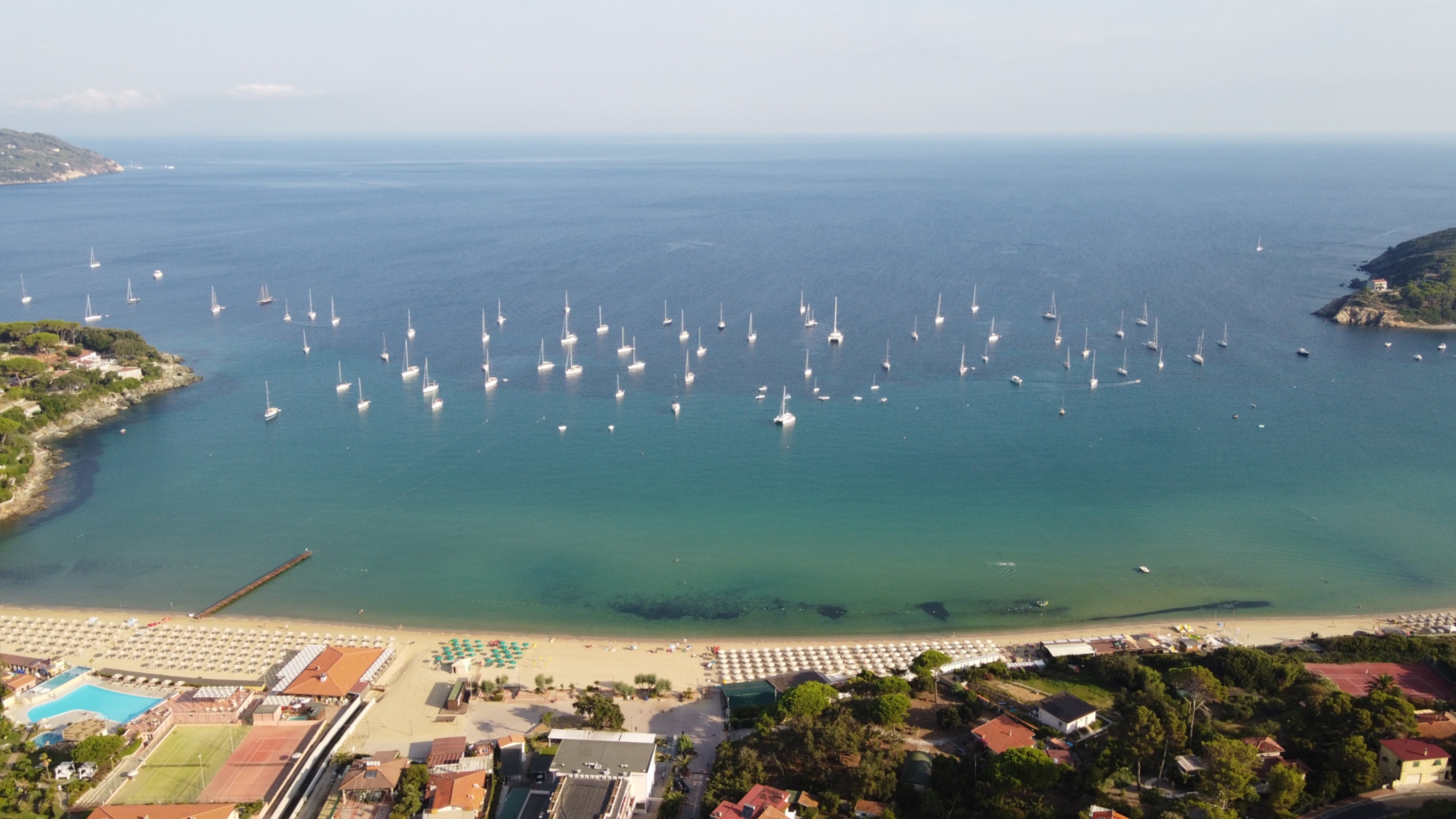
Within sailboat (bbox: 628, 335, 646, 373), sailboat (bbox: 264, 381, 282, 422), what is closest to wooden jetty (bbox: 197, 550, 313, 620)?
sailboat (bbox: 264, 381, 282, 422)

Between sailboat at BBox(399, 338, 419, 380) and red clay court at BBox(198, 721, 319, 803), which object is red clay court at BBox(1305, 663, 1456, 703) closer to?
red clay court at BBox(198, 721, 319, 803)

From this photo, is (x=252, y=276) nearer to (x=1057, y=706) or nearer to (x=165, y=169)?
(x=1057, y=706)

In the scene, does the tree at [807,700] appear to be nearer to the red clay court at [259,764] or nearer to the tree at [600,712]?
the tree at [600,712]

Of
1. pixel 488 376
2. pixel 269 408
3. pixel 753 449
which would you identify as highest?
pixel 488 376

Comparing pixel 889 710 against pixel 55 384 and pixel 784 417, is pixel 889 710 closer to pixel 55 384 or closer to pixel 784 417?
pixel 784 417

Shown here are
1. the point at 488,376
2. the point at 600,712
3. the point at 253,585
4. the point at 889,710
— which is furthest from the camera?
the point at 488,376

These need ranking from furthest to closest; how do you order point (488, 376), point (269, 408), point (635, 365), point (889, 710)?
point (635, 365)
point (488, 376)
point (269, 408)
point (889, 710)

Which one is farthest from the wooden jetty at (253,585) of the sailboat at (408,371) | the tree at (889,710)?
the tree at (889,710)

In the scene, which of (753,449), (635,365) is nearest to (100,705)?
(753,449)
